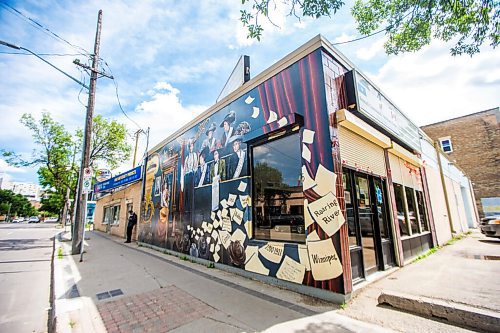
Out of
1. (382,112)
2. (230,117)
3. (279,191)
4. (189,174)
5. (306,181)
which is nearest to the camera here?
(306,181)

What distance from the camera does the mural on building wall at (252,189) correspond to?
3895 millimetres

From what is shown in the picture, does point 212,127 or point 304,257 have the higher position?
point 212,127

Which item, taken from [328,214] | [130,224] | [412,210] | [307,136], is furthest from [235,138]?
[130,224]

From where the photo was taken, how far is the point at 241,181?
546 centimetres

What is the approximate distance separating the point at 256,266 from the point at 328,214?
2.07 m

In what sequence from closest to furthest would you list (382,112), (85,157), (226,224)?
(382,112) < (226,224) < (85,157)

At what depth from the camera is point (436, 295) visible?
359 centimetres

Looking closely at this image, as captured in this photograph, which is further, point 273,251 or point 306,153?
point 273,251

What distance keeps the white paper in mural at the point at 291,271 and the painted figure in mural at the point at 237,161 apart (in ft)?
7.23

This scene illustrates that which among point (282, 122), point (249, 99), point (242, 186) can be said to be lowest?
point (242, 186)

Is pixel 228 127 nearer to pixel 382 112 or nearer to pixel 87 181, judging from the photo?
pixel 382 112

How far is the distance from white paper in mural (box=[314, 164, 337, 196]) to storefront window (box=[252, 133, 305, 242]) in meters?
0.41

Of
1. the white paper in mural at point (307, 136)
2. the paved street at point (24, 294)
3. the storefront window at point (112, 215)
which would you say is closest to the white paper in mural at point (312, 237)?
the white paper in mural at point (307, 136)

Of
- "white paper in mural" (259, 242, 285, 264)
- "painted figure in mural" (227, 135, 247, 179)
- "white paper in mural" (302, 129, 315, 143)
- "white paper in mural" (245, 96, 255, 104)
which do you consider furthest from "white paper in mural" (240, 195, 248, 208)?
"white paper in mural" (245, 96, 255, 104)
